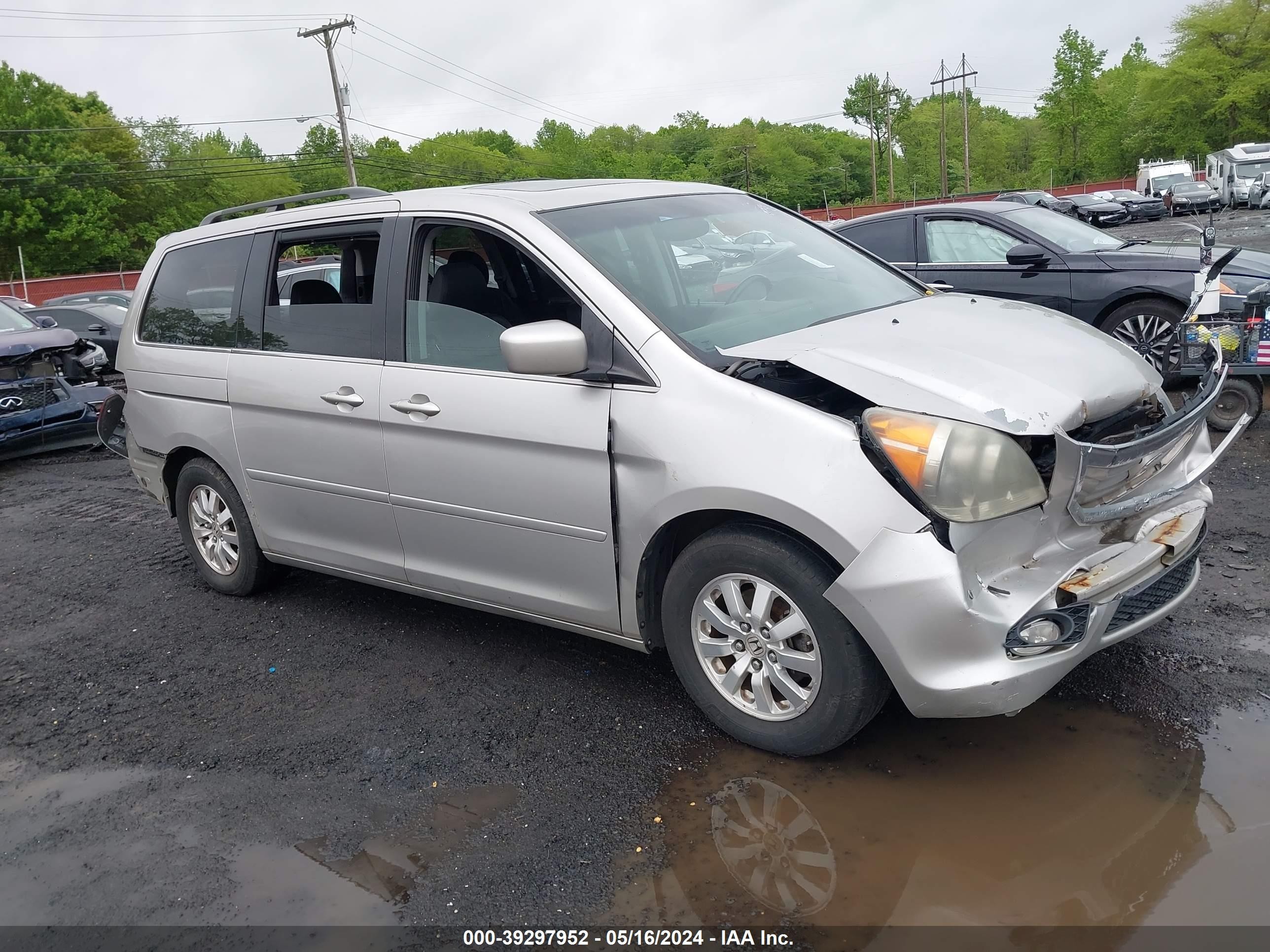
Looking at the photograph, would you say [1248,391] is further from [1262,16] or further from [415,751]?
[1262,16]

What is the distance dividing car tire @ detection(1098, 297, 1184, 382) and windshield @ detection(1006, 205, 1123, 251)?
26.7 inches

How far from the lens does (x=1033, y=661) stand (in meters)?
2.89

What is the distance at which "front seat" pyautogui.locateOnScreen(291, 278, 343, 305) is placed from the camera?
4.47 meters

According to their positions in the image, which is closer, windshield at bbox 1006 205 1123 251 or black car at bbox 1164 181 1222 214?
windshield at bbox 1006 205 1123 251

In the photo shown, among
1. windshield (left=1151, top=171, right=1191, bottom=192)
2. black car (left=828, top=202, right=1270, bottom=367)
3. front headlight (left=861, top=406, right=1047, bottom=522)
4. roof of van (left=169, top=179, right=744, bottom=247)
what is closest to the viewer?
front headlight (left=861, top=406, right=1047, bottom=522)

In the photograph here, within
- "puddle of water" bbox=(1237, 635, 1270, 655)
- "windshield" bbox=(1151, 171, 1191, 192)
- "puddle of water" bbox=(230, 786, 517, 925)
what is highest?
"windshield" bbox=(1151, 171, 1191, 192)

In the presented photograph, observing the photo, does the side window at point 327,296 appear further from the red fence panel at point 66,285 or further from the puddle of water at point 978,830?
the red fence panel at point 66,285

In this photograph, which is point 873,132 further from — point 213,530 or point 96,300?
point 213,530

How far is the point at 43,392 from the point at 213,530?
589cm

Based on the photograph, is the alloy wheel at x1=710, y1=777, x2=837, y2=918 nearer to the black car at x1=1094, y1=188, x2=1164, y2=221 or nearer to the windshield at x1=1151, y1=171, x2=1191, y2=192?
the black car at x1=1094, y1=188, x2=1164, y2=221

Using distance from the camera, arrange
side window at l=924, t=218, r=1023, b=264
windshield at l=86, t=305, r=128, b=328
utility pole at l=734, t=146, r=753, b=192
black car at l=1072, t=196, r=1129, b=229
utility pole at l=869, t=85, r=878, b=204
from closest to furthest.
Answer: side window at l=924, t=218, r=1023, b=264 < windshield at l=86, t=305, r=128, b=328 < black car at l=1072, t=196, r=1129, b=229 < utility pole at l=869, t=85, r=878, b=204 < utility pole at l=734, t=146, r=753, b=192

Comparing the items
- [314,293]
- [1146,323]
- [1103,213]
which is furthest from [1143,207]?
[314,293]

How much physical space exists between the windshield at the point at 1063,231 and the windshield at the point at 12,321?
376 inches

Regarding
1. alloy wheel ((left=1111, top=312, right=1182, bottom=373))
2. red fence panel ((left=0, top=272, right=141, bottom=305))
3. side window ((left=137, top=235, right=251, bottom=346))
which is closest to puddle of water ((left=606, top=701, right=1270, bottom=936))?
side window ((left=137, top=235, right=251, bottom=346))
